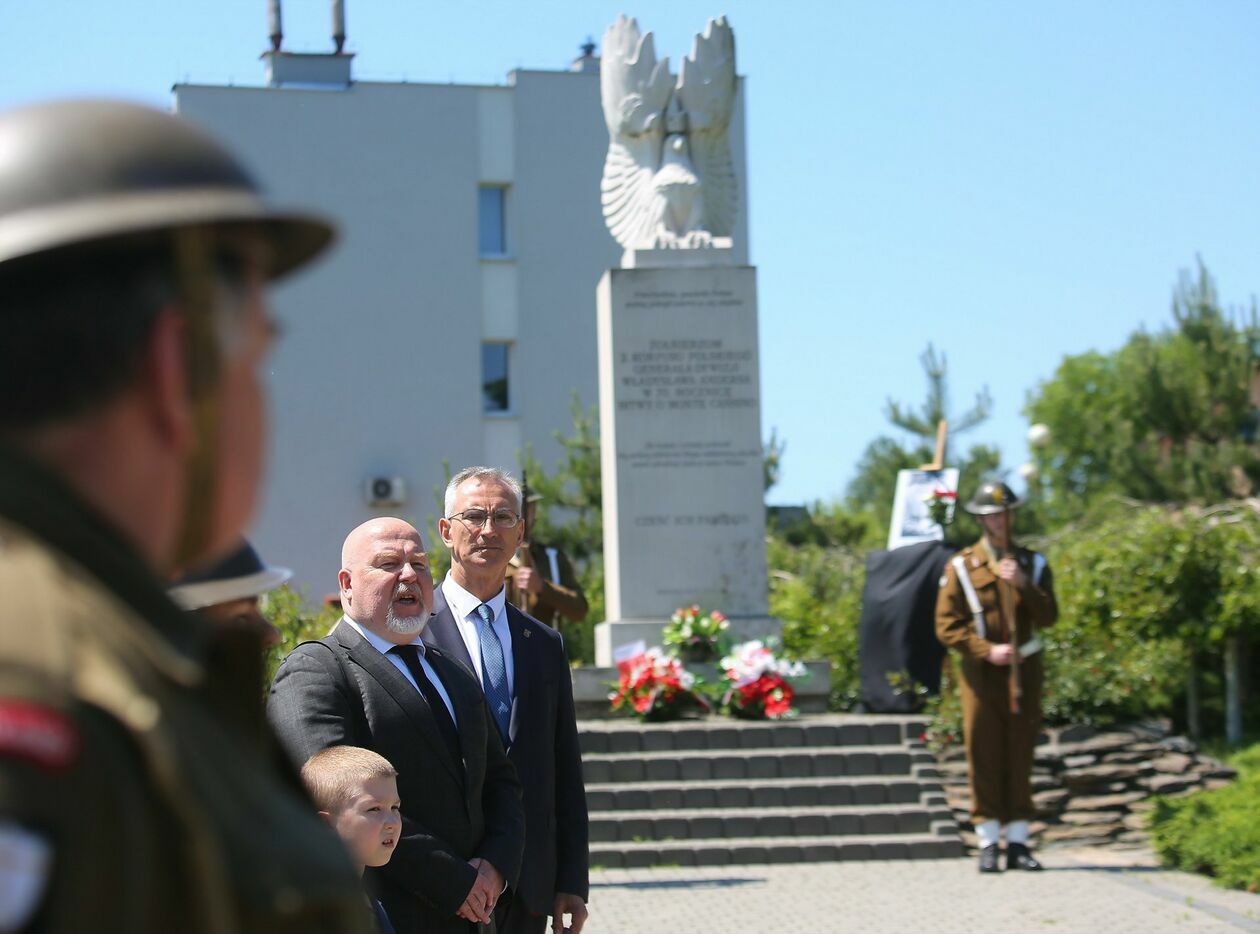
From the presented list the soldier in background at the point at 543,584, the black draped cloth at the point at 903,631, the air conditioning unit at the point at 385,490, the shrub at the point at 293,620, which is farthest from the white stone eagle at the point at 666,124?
the air conditioning unit at the point at 385,490

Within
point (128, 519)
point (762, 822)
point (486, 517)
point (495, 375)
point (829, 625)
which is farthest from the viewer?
point (495, 375)

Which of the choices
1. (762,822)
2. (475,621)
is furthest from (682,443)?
(475,621)

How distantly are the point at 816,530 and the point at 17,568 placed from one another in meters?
30.7


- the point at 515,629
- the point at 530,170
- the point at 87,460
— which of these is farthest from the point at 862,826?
the point at 530,170

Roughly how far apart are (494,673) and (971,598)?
20.5ft

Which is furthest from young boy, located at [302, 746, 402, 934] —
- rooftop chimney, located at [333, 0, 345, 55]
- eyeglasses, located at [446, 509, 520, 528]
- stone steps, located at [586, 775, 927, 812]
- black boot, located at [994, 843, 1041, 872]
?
rooftop chimney, located at [333, 0, 345, 55]

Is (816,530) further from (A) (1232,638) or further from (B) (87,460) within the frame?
(B) (87,460)

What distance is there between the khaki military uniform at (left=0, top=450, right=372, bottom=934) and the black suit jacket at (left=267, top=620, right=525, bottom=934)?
287 centimetres

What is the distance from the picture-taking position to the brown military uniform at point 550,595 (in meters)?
10.6

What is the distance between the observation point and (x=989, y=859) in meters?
10.7

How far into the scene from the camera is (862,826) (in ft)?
38.1

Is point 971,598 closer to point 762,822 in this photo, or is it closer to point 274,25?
point 762,822

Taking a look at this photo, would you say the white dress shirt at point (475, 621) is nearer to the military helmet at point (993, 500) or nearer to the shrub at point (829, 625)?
the military helmet at point (993, 500)

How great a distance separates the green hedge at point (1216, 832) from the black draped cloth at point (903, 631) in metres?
2.47
